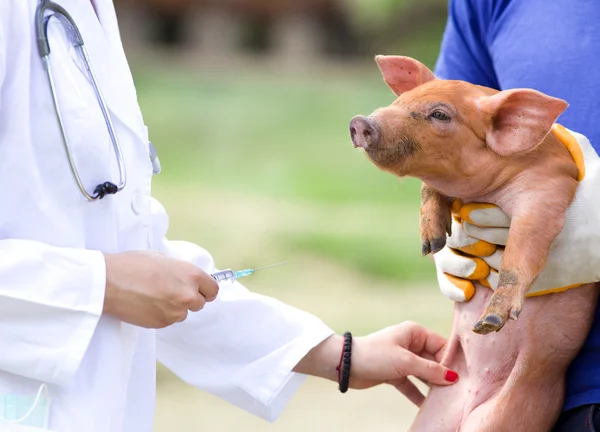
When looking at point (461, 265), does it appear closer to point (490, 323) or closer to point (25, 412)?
point (490, 323)

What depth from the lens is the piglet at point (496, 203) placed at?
5.08ft

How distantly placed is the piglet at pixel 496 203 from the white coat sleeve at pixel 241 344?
33 cm

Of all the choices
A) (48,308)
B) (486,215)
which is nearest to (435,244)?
(486,215)

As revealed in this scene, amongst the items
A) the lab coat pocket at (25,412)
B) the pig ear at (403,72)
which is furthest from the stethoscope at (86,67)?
the pig ear at (403,72)

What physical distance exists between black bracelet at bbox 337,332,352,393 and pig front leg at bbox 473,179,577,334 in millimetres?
558

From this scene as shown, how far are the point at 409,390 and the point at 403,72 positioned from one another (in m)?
0.76

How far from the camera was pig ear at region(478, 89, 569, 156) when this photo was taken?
1.56 meters

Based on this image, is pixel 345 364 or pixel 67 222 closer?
pixel 67 222

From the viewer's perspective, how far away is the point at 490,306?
4.88 ft

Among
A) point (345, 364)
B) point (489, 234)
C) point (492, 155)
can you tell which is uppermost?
point (492, 155)

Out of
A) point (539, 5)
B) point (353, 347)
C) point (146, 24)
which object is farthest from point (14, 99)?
point (146, 24)

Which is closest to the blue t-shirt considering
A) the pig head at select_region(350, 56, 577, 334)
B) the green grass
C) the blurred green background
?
the pig head at select_region(350, 56, 577, 334)

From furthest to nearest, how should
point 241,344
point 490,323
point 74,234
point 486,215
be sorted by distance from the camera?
1. point 241,344
2. point 486,215
3. point 74,234
4. point 490,323

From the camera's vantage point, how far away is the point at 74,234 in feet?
5.15
